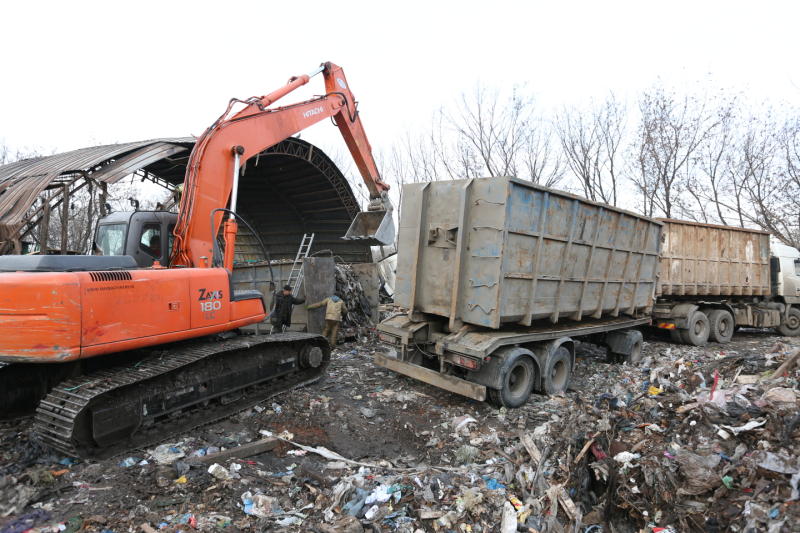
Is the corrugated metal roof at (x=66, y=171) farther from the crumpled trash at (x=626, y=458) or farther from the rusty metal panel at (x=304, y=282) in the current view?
the crumpled trash at (x=626, y=458)

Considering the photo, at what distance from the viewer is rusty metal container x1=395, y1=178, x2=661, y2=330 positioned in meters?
5.70

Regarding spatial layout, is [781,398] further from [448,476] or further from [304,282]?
[304,282]

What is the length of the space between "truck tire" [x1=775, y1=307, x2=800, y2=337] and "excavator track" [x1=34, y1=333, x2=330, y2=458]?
46.9 ft

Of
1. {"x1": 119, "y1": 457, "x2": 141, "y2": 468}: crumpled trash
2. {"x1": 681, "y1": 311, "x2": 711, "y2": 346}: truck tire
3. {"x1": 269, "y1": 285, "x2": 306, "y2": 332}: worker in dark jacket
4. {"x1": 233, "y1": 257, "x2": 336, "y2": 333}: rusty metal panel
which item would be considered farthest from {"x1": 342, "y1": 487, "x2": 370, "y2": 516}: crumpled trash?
{"x1": 681, "y1": 311, "x2": 711, "y2": 346}: truck tire

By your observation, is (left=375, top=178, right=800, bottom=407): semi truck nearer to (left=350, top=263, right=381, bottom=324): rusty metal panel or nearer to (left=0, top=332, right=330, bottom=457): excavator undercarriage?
(left=0, top=332, right=330, bottom=457): excavator undercarriage

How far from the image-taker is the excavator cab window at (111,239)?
5.52 metres

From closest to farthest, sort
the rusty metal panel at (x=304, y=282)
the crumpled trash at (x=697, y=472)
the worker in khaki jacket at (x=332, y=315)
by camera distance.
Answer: the crumpled trash at (x=697, y=472), the worker in khaki jacket at (x=332, y=315), the rusty metal panel at (x=304, y=282)

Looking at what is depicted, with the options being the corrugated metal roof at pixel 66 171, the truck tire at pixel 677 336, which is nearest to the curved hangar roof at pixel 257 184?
the corrugated metal roof at pixel 66 171

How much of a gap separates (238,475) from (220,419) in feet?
4.44

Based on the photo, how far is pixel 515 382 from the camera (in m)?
6.19

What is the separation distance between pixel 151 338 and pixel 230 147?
9.86 ft

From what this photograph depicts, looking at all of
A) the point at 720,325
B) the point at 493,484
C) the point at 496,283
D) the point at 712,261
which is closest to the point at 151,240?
the point at 496,283

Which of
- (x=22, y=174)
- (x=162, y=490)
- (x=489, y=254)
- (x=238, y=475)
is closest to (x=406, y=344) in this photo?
(x=489, y=254)

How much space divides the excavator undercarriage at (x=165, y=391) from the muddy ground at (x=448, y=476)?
0.62 feet
